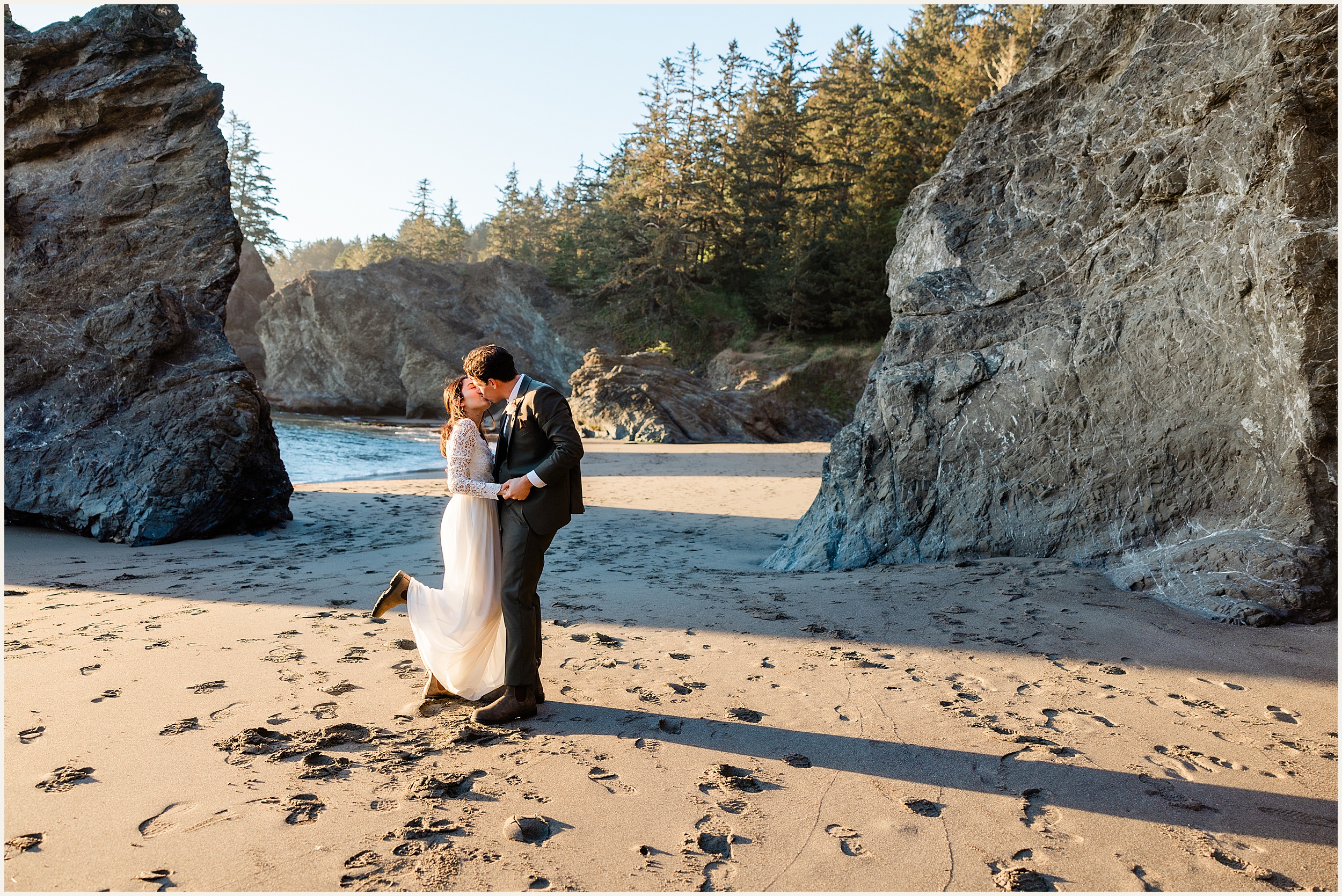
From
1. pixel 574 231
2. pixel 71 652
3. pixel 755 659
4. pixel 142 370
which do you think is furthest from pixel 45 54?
pixel 574 231

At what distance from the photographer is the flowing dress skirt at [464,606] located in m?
3.49

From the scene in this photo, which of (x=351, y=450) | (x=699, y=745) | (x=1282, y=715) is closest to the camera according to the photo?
(x=699, y=745)

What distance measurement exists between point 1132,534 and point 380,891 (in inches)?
188

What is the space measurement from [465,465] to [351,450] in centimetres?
1558

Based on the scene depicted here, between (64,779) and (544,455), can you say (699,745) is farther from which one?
(64,779)

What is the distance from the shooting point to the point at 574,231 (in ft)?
125

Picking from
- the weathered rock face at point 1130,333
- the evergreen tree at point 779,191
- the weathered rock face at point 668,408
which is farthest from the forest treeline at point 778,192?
the weathered rock face at point 1130,333

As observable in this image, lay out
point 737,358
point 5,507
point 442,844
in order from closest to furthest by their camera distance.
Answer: point 442,844 < point 5,507 < point 737,358

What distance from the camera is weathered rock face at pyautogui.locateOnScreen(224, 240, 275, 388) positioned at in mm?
35469

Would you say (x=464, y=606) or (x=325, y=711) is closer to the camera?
(x=325, y=711)

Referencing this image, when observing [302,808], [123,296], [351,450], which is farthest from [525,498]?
[351,450]

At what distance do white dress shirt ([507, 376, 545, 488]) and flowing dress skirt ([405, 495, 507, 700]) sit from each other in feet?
0.91

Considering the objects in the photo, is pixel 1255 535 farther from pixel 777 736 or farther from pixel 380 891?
pixel 380 891

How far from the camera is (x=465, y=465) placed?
3.49m
